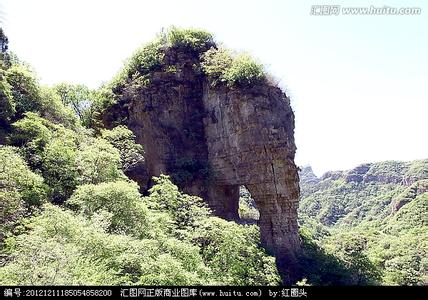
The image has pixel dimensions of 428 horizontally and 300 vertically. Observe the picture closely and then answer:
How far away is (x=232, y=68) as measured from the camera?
32250 mm

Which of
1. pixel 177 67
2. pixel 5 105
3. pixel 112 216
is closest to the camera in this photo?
pixel 112 216

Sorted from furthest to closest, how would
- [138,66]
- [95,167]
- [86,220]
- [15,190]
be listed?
[138,66], [95,167], [15,190], [86,220]

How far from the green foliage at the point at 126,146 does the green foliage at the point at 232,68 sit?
844 centimetres

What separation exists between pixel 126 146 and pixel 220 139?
789 cm

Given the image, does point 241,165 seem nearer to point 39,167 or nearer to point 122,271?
point 39,167

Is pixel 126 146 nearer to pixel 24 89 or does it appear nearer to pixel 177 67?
pixel 24 89

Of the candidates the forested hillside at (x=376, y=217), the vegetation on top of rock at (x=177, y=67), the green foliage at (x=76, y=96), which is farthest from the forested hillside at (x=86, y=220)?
the forested hillside at (x=376, y=217)

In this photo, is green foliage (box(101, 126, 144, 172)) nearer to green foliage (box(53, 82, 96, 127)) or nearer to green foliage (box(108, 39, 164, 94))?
green foliage (box(108, 39, 164, 94))

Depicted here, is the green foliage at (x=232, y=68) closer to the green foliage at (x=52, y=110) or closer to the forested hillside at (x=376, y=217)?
the green foliage at (x=52, y=110)

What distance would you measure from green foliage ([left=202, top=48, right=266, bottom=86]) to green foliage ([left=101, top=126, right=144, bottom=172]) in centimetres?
844

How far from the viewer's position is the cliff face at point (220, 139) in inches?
1209

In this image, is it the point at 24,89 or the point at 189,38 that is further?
the point at 189,38

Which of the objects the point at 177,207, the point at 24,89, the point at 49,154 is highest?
the point at 24,89

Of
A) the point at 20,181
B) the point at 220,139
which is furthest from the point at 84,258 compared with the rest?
the point at 220,139
